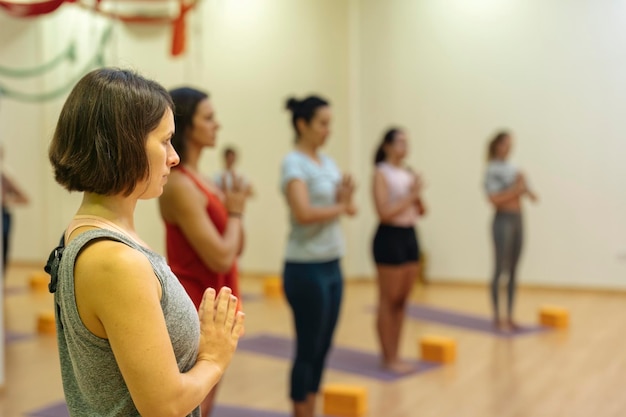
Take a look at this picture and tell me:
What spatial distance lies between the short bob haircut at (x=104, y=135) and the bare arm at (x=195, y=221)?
1.12 m

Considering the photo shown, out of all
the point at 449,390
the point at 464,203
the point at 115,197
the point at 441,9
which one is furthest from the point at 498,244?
the point at 115,197

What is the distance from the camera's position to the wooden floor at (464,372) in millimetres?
4133

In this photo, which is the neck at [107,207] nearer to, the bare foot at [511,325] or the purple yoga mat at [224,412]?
Result: the purple yoga mat at [224,412]

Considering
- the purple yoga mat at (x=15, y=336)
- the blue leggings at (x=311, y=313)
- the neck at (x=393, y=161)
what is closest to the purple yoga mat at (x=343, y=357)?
the neck at (x=393, y=161)

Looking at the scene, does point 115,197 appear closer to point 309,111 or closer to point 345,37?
point 309,111

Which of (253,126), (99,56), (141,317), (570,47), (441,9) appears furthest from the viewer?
(253,126)

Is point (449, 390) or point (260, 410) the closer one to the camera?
point (260, 410)

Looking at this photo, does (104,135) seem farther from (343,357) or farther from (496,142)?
(496,142)

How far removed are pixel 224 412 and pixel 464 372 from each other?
59.3 inches

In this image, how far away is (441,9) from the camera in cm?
816

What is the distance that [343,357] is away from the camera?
17.4 feet

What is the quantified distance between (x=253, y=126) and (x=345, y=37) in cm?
131

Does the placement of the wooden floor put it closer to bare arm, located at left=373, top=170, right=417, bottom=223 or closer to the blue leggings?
the blue leggings

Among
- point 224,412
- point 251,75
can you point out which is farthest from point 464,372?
point 251,75
